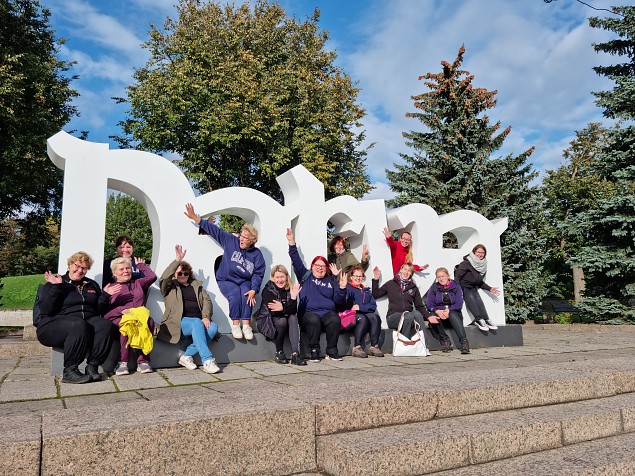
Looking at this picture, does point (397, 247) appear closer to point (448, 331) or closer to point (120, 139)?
point (448, 331)

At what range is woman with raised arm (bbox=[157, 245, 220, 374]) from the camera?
5.82 metres

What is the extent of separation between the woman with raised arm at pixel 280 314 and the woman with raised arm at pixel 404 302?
170cm

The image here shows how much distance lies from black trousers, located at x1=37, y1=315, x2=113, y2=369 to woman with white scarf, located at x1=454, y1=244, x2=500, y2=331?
5.81 meters

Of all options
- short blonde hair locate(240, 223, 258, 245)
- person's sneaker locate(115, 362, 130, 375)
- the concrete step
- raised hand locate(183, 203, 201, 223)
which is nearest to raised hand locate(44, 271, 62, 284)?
person's sneaker locate(115, 362, 130, 375)

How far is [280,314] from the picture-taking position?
255 inches

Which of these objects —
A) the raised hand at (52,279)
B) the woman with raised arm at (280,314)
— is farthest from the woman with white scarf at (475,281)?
the raised hand at (52,279)

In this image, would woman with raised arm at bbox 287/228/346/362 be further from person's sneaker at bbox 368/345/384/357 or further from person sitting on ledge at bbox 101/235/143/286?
person sitting on ledge at bbox 101/235/143/286

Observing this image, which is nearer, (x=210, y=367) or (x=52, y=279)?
(x=52, y=279)

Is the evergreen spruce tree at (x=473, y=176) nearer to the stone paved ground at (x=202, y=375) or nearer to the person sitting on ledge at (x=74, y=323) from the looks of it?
the stone paved ground at (x=202, y=375)

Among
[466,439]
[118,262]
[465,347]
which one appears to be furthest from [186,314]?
[465,347]

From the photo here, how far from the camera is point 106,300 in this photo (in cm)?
542

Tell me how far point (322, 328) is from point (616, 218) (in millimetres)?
10936

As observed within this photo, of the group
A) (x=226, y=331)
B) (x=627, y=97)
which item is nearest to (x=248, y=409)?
(x=226, y=331)

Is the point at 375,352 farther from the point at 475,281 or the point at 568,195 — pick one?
the point at 568,195
